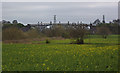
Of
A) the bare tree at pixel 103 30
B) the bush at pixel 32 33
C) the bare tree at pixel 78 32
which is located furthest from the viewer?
the bare tree at pixel 103 30

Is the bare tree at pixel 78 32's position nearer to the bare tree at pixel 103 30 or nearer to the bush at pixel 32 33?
the bush at pixel 32 33

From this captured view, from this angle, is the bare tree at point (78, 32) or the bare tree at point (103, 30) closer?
the bare tree at point (78, 32)

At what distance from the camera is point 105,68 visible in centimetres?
802

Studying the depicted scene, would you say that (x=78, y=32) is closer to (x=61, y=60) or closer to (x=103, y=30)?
(x=103, y=30)

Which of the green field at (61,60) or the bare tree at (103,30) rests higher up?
the bare tree at (103,30)

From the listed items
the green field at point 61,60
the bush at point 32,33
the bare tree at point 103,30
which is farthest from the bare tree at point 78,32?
the green field at point 61,60

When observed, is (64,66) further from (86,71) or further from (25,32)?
(25,32)

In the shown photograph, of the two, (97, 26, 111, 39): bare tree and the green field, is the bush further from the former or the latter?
the green field

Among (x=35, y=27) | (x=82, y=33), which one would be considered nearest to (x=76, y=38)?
(x=82, y=33)

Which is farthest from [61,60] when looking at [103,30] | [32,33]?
[103,30]

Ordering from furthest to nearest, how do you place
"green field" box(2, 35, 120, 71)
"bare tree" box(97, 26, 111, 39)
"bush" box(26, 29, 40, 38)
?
"bare tree" box(97, 26, 111, 39) → "bush" box(26, 29, 40, 38) → "green field" box(2, 35, 120, 71)

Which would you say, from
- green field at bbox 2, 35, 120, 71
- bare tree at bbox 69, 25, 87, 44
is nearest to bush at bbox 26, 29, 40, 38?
bare tree at bbox 69, 25, 87, 44

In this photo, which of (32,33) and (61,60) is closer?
(61,60)

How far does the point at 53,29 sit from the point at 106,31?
812cm
